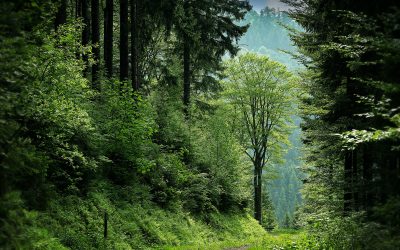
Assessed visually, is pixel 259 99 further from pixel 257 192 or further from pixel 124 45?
pixel 124 45

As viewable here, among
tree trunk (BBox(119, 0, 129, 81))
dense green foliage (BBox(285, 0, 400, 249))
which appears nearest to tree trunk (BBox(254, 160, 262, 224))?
dense green foliage (BBox(285, 0, 400, 249))

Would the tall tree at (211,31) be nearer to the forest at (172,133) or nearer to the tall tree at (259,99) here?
the forest at (172,133)

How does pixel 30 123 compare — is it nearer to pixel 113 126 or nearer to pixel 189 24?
pixel 113 126

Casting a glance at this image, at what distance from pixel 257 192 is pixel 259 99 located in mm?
8919

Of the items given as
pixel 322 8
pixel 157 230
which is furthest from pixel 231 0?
pixel 157 230

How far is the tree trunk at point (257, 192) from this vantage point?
35362 millimetres

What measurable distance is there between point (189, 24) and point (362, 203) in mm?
15063

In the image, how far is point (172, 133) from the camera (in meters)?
21.2

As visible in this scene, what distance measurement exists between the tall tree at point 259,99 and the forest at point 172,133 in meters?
7.35

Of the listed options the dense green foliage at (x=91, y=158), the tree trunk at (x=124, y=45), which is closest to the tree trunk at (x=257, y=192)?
the dense green foliage at (x=91, y=158)

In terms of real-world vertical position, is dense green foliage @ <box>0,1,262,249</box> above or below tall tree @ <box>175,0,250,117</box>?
below

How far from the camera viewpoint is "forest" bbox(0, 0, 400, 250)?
5.82 metres

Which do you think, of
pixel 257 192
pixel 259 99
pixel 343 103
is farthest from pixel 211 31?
pixel 257 192

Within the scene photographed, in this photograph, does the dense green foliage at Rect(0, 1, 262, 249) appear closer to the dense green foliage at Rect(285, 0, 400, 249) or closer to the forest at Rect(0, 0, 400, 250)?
the forest at Rect(0, 0, 400, 250)
